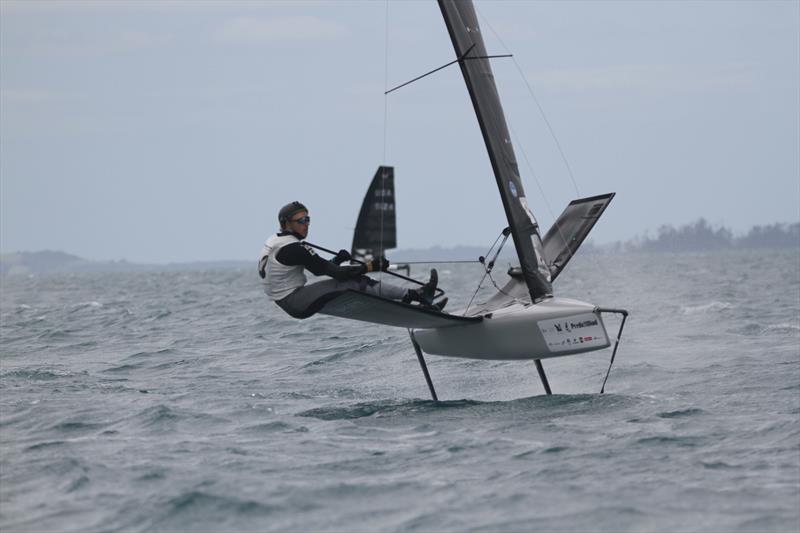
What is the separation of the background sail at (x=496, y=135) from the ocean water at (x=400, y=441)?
3.40ft

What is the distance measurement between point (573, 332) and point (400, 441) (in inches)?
80.8

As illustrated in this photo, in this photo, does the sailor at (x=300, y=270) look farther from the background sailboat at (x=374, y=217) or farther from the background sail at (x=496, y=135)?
the background sailboat at (x=374, y=217)

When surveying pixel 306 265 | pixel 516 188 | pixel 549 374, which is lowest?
pixel 549 374

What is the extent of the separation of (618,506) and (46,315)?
18.6 meters

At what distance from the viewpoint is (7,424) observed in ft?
23.6

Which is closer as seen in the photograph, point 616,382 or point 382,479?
point 382,479

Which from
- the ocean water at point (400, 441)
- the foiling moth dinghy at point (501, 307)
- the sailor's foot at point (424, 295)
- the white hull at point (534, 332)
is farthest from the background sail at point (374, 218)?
the sailor's foot at point (424, 295)

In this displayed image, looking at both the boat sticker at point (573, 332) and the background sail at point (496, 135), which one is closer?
the boat sticker at point (573, 332)

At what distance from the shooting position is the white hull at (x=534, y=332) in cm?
791

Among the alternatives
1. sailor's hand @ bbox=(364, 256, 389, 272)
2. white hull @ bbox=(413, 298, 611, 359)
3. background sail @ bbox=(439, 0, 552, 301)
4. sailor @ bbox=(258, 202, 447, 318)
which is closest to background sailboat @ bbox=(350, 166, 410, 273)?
background sail @ bbox=(439, 0, 552, 301)

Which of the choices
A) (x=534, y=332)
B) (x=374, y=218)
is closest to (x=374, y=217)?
(x=374, y=218)


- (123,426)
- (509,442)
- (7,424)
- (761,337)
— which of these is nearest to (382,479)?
(509,442)

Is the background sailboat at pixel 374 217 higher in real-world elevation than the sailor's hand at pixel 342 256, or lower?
higher

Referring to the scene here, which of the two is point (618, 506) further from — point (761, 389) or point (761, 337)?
point (761, 337)
